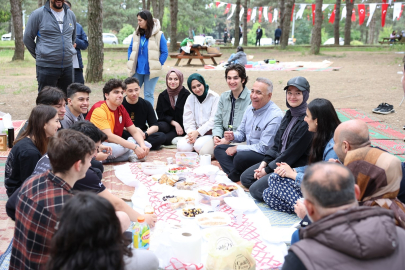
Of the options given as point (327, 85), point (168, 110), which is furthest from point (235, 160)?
point (327, 85)

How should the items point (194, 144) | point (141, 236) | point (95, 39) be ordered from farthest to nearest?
1. point (95, 39)
2. point (194, 144)
3. point (141, 236)

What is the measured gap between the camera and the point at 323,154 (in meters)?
3.39

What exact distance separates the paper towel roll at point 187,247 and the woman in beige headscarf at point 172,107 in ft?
10.9

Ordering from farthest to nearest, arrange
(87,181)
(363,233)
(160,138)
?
(160,138), (87,181), (363,233)

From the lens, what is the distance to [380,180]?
7.78 ft

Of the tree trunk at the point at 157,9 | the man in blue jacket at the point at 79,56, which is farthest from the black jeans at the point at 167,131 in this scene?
the tree trunk at the point at 157,9

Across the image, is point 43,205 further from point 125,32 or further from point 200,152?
point 125,32

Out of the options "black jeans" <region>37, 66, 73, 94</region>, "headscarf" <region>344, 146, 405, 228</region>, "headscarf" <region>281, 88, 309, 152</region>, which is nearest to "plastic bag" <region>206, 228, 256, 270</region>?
"headscarf" <region>344, 146, 405, 228</region>

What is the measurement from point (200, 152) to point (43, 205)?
131 inches

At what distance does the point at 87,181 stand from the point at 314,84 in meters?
9.41

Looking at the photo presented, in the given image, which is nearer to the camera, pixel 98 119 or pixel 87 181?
pixel 87 181

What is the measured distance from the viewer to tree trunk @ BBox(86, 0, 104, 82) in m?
10.2

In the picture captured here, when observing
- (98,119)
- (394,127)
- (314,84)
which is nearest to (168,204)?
(98,119)

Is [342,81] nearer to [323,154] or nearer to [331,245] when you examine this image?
[323,154]
